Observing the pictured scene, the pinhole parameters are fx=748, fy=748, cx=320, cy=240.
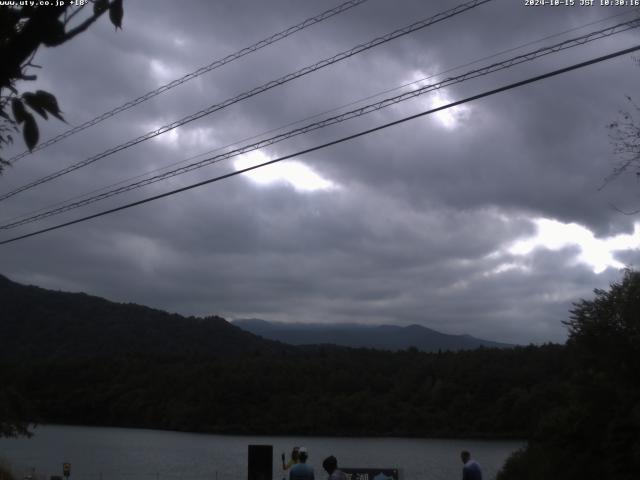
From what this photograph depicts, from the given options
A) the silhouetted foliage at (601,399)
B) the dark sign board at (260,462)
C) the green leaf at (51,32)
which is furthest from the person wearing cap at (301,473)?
the green leaf at (51,32)

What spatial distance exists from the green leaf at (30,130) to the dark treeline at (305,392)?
6352 centimetres

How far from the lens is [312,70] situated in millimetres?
13148

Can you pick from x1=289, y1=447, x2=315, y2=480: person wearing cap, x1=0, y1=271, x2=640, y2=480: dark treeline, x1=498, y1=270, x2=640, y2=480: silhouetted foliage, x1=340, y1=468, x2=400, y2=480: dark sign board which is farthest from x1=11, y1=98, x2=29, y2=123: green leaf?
x1=0, y1=271, x2=640, y2=480: dark treeline

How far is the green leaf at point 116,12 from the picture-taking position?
3.35 metres

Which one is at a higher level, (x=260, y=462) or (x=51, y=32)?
(x=51, y=32)

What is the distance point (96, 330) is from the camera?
112125 mm

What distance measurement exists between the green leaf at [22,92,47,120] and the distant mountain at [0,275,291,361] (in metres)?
90.8

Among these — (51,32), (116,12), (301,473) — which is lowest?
(301,473)

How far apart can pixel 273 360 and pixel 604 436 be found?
3027 inches

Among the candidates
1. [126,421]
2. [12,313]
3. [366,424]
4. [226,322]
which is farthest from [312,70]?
[226,322]

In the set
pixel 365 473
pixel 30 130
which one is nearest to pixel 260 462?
pixel 365 473

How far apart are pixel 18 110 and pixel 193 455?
50678mm

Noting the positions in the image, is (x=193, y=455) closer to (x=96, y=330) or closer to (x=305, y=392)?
(x=305, y=392)

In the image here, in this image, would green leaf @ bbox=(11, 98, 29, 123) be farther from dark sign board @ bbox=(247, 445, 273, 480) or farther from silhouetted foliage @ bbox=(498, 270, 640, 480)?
silhouetted foliage @ bbox=(498, 270, 640, 480)
